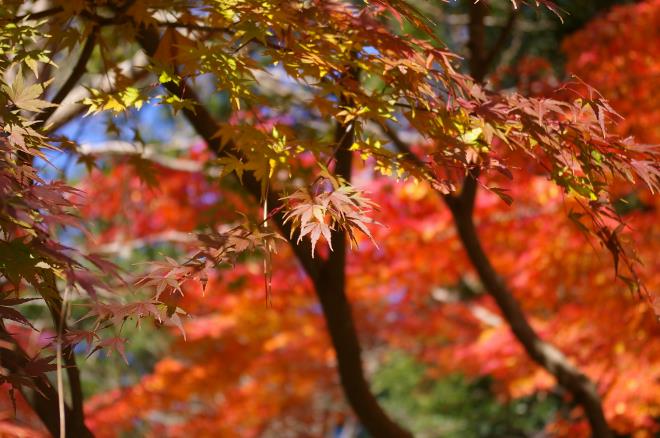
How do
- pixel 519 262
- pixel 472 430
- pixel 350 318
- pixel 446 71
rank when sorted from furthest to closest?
pixel 472 430 < pixel 519 262 < pixel 350 318 < pixel 446 71

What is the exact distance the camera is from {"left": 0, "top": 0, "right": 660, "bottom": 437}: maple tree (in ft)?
5.34

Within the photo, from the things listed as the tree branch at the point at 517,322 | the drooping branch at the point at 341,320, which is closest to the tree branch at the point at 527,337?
the tree branch at the point at 517,322

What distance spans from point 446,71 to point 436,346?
24.2 ft

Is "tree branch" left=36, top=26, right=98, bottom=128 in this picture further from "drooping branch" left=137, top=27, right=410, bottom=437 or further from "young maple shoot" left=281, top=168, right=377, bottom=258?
"young maple shoot" left=281, top=168, right=377, bottom=258

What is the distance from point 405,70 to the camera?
76.6 inches

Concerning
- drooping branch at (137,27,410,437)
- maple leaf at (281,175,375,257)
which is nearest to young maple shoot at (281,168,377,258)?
maple leaf at (281,175,375,257)

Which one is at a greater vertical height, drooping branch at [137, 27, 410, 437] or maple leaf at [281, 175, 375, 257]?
maple leaf at [281, 175, 375, 257]

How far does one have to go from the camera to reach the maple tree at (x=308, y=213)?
5.34 ft

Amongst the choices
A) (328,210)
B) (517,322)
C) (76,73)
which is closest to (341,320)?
(517,322)

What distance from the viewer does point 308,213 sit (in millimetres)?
1596

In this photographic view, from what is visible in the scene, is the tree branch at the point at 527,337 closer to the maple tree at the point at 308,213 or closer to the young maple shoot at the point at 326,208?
Answer: the maple tree at the point at 308,213

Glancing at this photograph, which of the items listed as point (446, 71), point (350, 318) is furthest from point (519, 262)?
point (446, 71)

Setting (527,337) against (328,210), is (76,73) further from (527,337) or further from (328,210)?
(527,337)

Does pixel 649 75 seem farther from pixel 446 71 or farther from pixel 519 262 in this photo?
pixel 446 71
